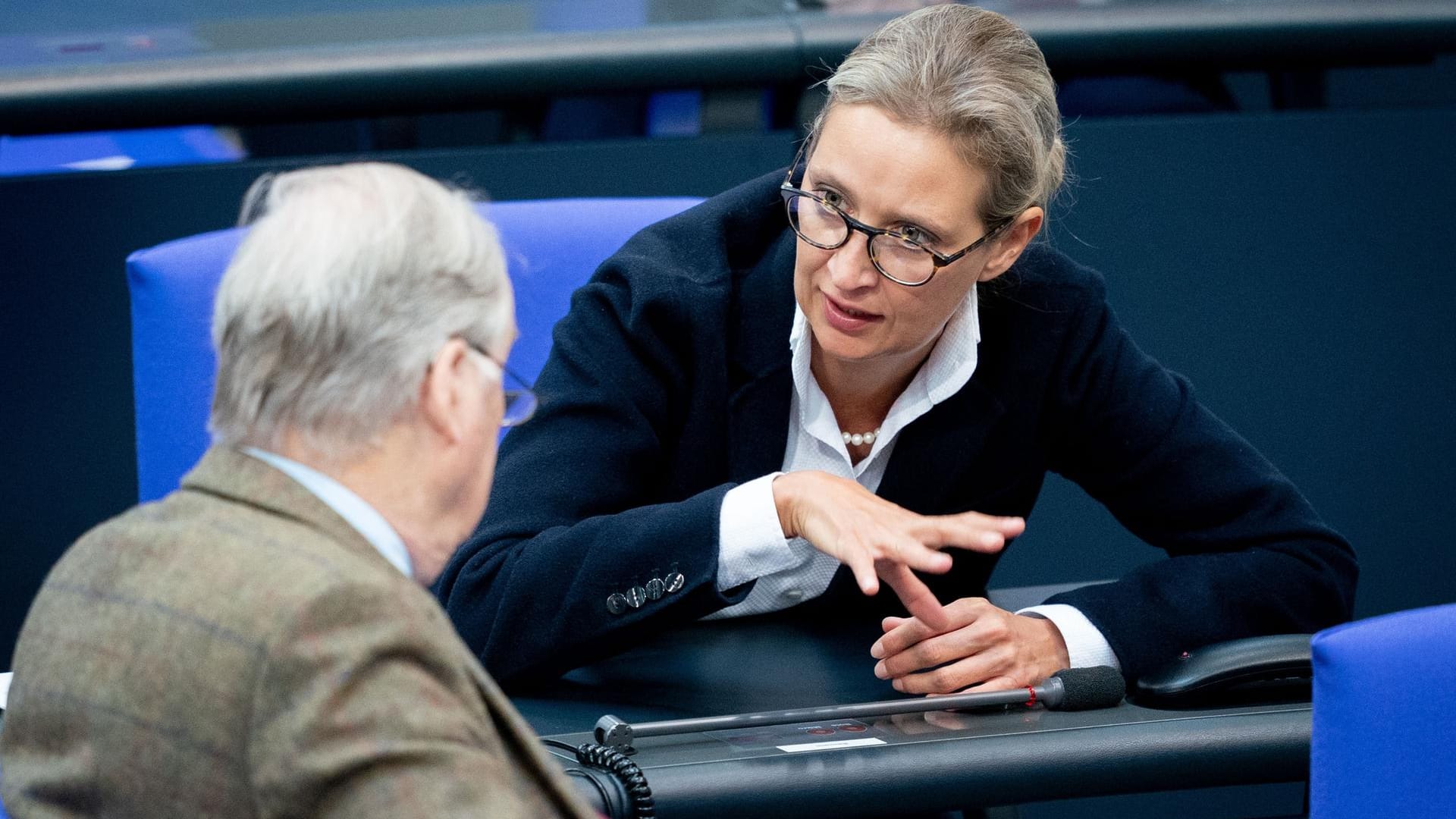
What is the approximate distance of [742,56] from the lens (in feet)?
7.59

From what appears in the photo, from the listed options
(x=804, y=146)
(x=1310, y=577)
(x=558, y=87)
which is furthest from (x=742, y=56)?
(x=1310, y=577)

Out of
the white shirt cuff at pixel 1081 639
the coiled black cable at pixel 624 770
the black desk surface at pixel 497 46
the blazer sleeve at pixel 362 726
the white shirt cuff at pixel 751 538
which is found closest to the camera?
the blazer sleeve at pixel 362 726

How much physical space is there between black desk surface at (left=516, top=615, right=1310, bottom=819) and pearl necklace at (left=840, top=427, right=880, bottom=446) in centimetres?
31

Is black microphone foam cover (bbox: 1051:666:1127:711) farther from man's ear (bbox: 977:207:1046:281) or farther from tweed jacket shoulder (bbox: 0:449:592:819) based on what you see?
tweed jacket shoulder (bbox: 0:449:592:819)

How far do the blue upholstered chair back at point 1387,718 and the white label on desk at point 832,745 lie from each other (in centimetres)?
32

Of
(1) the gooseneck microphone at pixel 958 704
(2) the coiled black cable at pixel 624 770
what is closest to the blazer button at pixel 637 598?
(1) the gooseneck microphone at pixel 958 704

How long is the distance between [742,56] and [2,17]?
1.06 meters

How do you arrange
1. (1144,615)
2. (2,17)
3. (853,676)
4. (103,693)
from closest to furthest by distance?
(103,693)
(853,676)
(1144,615)
(2,17)

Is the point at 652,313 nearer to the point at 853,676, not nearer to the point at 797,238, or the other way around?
the point at 797,238

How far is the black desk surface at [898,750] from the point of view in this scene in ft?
3.65

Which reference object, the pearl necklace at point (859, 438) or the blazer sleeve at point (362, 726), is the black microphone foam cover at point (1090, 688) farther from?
the blazer sleeve at point (362, 726)

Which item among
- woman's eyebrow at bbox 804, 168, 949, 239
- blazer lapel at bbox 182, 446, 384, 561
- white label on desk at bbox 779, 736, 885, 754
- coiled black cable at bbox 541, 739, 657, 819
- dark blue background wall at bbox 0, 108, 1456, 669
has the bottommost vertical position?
dark blue background wall at bbox 0, 108, 1456, 669

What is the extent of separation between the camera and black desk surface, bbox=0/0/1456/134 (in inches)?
86.1

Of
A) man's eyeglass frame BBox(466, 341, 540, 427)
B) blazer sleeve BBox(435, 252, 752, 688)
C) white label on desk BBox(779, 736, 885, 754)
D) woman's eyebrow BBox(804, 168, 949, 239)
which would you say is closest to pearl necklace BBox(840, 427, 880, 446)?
blazer sleeve BBox(435, 252, 752, 688)
